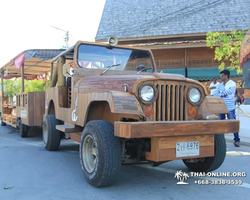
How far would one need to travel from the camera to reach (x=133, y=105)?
10.5 ft

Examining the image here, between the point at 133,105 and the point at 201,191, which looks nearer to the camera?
the point at 133,105

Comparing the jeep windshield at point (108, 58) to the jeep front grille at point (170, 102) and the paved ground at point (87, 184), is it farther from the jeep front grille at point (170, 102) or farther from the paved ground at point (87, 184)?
the paved ground at point (87, 184)

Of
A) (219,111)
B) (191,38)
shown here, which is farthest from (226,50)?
(219,111)

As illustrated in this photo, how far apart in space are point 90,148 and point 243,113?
6349 millimetres

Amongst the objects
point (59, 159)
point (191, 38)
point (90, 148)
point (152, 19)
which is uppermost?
point (152, 19)

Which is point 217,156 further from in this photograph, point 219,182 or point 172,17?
point 172,17

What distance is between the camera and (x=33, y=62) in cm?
935

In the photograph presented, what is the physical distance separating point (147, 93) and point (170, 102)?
35 centimetres

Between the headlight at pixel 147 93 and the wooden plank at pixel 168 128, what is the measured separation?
17.0 inches

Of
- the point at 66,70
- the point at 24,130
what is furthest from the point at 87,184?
the point at 24,130

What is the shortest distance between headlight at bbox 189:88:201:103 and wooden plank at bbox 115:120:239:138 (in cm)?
45

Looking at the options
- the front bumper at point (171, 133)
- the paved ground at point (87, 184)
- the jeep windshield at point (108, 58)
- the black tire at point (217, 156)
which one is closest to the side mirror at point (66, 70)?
the jeep windshield at point (108, 58)

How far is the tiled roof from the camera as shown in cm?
1866

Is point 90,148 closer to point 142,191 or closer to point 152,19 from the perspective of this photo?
point 142,191
